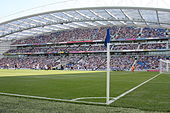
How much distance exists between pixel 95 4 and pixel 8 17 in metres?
26.2

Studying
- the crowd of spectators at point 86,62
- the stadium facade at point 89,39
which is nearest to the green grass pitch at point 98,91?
the stadium facade at point 89,39

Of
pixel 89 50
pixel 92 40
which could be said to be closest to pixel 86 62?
pixel 89 50

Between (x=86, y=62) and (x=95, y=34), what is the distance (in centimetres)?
1107

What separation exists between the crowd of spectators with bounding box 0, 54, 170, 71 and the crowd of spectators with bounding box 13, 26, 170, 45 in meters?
6.38

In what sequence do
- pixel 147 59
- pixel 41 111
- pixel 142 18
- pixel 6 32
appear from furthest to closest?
pixel 6 32
pixel 147 59
pixel 142 18
pixel 41 111

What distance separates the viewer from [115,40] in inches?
2596

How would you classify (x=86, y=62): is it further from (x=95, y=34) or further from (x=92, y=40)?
(x=95, y=34)

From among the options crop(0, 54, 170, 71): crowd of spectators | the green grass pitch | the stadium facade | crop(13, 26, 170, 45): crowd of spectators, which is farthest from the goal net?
the green grass pitch

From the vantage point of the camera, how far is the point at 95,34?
71.0 m

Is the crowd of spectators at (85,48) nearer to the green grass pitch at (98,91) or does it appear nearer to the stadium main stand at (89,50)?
the stadium main stand at (89,50)

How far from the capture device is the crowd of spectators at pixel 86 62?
57525 mm

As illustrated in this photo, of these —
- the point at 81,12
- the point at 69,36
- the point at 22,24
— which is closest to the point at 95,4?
the point at 81,12

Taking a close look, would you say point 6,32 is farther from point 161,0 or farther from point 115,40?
point 161,0

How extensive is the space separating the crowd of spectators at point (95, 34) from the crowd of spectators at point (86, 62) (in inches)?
251
